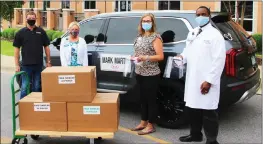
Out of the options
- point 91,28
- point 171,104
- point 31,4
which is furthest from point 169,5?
point 171,104

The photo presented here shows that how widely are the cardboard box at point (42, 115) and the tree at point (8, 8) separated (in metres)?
26.4

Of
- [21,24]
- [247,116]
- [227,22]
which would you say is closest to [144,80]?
[227,22]

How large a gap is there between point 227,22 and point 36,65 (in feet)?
10.0

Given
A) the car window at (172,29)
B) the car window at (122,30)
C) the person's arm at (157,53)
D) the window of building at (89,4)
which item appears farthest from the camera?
the window of building at (89,4)

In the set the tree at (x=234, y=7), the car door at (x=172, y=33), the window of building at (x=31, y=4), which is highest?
the window of building at (x=31, y=4)

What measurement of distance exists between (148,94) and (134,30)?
129 cm

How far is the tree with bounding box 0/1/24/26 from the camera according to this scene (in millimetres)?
29859

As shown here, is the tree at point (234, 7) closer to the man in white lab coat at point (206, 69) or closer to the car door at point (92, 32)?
the car door at point (92, 32)

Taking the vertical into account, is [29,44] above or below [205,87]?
above

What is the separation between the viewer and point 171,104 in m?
6.16

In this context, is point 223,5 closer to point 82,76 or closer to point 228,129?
point 228,129

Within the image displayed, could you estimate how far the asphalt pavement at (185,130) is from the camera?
567 cm

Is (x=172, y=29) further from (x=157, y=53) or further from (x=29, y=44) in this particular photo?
(x=29, y=44)

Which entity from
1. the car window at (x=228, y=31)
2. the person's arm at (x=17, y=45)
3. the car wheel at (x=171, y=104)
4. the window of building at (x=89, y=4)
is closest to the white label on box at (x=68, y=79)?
the person's arm at (x=17, y=45)
